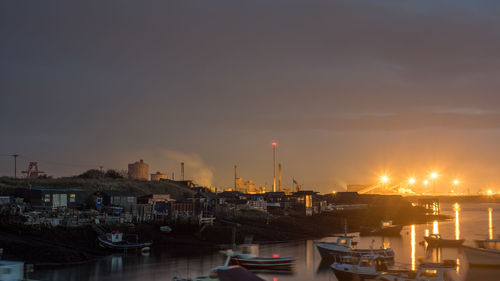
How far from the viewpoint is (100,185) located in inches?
4033

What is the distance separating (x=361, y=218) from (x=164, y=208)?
179 feet

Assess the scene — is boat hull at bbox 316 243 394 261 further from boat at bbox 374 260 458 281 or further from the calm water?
boat at bbox 374 260 458 281

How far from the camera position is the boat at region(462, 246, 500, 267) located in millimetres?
44750

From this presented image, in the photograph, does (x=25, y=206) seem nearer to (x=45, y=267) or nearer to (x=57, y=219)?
(x=57, y=219)

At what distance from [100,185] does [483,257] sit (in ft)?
254

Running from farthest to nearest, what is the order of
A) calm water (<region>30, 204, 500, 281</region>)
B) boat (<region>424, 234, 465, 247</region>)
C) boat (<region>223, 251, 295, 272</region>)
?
boat (<region>424, 234, 465, 247</region>), boat (<region>223, 251, 295, 272</region>), calm water (<region>30, 204, 500, 281</region>)

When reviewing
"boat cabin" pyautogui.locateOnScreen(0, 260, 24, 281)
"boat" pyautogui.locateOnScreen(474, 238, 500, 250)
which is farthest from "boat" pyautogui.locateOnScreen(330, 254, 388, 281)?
"boat cabin" pyautogui.locateOnScreen(0, 260, 24, 281)

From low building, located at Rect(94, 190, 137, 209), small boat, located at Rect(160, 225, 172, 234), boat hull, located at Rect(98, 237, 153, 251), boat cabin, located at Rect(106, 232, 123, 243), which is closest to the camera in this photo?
boat hull, located at Rect(98, 237, 153, 251)

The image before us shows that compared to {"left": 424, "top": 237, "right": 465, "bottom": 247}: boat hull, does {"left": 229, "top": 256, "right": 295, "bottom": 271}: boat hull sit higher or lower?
higher

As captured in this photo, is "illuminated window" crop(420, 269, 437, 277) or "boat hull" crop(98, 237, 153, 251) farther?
"boat hull" crop(98, 237, 153, 251)

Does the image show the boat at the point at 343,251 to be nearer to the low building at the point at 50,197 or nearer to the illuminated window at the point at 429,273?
the illuminated window at the point at 429,273

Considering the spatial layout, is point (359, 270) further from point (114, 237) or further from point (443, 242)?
point (443, 242)

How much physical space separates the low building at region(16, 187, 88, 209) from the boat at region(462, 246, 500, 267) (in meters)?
50.7

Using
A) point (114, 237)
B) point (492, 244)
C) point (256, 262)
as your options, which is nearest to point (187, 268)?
point (256, 262)
